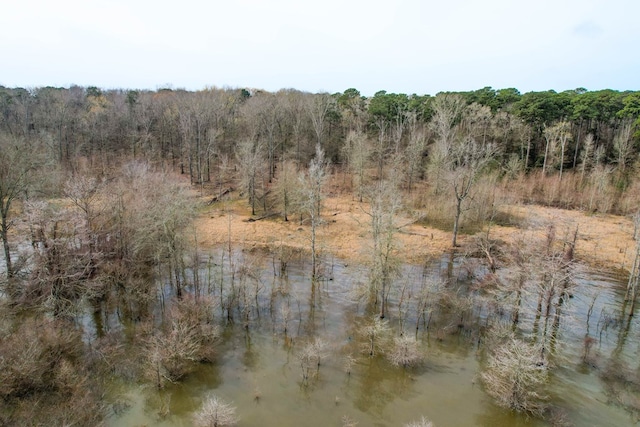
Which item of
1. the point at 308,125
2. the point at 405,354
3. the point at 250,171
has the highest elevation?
the point at 308,125

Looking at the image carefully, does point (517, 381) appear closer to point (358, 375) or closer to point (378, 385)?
point (378, 385)

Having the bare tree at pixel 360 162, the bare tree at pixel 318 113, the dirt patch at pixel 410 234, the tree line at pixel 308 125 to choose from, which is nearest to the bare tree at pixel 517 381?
the dirt patch at pixel 410 234

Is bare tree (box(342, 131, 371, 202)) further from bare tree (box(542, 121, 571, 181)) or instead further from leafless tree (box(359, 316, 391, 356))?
leafless tree (box(359, 316, 391, 356))

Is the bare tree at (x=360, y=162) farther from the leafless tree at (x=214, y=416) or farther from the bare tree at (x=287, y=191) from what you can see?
the leafless tree at (x=214, y=416)

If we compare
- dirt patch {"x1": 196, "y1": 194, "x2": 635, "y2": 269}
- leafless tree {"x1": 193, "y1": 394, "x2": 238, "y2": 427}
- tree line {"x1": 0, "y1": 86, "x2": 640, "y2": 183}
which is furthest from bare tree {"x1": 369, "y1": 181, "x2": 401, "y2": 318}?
tree line {"x1": 0, "y1": 86, "x2": 640, "y2": 183}

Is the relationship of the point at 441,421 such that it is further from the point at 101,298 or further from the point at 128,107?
the point at 128,107

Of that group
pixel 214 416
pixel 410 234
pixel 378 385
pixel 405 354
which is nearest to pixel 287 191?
pixel 410 234
